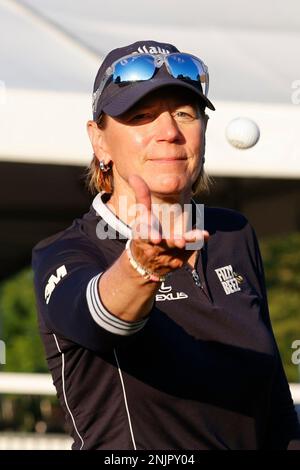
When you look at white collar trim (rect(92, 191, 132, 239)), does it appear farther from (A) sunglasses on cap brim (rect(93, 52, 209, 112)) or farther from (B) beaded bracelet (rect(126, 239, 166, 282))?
(B) beaded bracelet (rect(126, 239, 166, 282))

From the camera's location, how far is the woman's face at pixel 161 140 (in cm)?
208

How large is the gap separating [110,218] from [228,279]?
28 centimetres

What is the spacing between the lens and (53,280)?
1984 mm

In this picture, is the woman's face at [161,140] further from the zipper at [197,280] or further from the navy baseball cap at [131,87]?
the zipper at [197,280]

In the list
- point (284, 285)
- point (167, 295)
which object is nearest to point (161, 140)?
point (167, 295)

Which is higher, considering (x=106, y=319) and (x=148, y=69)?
(x=148, y=69)

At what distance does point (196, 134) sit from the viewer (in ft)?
7.05

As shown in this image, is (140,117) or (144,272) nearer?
(144,272)

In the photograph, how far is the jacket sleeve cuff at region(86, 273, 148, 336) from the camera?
1.78 metres

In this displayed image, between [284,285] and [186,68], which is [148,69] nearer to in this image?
[186,68]

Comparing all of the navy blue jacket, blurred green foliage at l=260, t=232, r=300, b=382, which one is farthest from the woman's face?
blurred green foliage at l=260, t=232, r=300, b=382

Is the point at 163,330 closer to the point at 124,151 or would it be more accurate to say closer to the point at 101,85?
the point at 124,151

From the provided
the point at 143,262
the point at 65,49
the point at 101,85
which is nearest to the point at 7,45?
the point at 65,49

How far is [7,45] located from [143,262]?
106 inches
